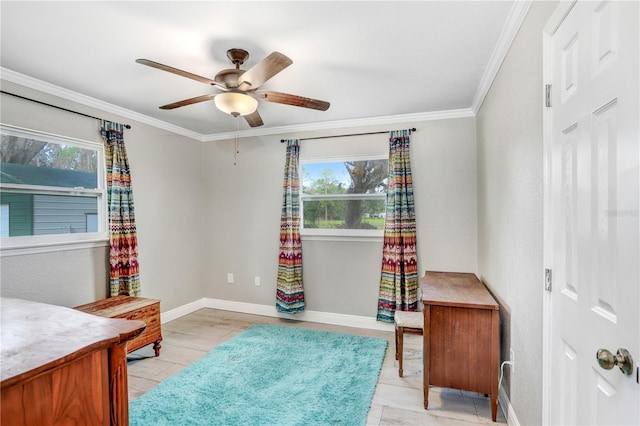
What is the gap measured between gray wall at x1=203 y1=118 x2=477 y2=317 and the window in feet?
0.60

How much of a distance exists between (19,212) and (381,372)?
3.29 meters

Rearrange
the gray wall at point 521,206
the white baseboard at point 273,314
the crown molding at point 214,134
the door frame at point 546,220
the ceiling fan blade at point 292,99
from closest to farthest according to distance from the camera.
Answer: the door frame at point 546,220
the gray wall at point 521,206
the ceiling fan blade at point 292,99
the crown molding at point 214,134
the white baseboard at point 273,314

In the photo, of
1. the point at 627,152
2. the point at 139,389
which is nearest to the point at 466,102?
the point at 627,152

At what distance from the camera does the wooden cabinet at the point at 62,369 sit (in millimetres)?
898

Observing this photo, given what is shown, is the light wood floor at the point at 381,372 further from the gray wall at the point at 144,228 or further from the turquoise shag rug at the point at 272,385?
the gray wall at the point at 144,228

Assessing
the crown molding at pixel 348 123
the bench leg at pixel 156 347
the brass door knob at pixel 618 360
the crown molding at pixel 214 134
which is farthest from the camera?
the crown molding at pixel 348 123

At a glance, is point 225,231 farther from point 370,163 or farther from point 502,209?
point 502,209

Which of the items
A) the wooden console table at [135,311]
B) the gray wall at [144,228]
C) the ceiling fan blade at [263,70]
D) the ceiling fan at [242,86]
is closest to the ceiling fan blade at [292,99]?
the ceiling fan at [242,86]

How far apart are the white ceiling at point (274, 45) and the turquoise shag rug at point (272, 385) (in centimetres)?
244

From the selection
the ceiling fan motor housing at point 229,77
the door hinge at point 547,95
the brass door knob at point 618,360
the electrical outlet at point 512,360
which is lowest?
the electrical outlet at point 512,360

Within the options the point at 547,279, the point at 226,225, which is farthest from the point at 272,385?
the point at 226,225

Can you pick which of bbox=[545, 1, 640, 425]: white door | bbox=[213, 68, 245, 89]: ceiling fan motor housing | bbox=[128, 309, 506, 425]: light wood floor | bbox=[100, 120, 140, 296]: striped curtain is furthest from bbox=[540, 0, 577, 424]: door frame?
bbox=[100, 120, 140, 296]: striped curtain

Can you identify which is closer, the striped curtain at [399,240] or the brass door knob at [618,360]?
the brass door knob at [618,360]

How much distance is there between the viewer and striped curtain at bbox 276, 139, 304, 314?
3.71 meters
